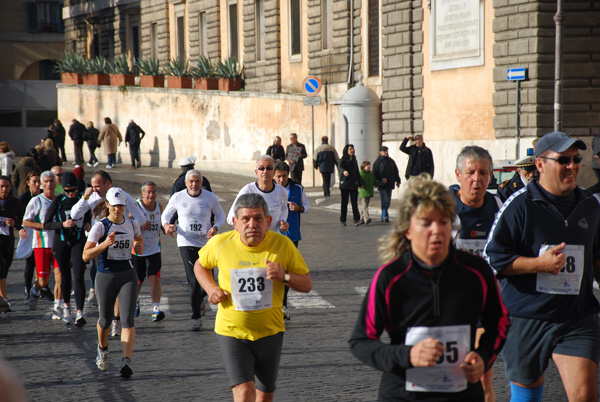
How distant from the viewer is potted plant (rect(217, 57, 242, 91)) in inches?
1430

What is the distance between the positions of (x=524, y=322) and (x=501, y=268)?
1.05ft

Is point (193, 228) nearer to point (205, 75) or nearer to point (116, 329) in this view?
point (116, 329)

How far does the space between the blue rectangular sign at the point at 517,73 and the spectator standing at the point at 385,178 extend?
11.3ft

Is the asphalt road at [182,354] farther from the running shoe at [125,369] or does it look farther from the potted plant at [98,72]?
the potted plant at [98,72]

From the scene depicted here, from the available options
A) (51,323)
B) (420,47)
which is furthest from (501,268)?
(420,47)

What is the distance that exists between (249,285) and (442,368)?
2335 millimetres

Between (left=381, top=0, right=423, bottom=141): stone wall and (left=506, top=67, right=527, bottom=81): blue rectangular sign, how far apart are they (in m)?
4.61

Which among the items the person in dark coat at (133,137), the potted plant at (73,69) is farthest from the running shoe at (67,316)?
the potted plant at (73,69)

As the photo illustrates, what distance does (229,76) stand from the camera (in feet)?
121

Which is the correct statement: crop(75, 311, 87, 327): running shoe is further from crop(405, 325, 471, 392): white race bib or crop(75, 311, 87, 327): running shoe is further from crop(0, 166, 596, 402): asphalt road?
crop(405, 325, 471, 392): white race bib

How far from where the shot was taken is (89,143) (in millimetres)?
37500

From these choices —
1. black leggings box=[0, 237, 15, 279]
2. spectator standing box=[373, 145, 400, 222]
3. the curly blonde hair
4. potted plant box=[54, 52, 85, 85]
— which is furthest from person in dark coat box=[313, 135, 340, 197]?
the curly blonde hair

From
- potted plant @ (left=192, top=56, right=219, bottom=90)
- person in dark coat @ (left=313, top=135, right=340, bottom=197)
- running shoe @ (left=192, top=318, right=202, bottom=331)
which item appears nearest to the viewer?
running shoe @ (left=192, top=318, right=202, bottom=331)

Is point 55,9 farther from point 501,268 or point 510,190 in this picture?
Result: point 501,268
